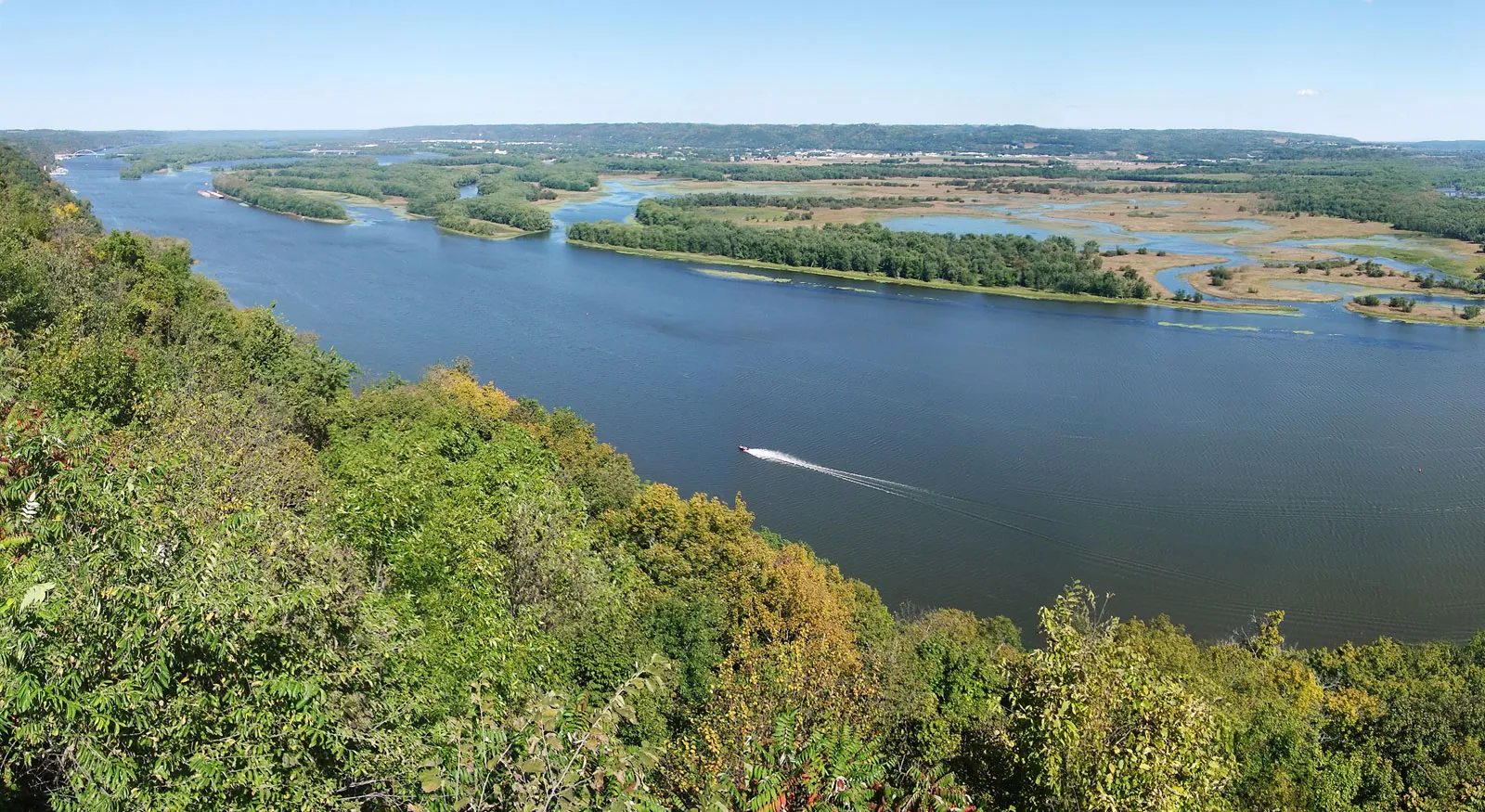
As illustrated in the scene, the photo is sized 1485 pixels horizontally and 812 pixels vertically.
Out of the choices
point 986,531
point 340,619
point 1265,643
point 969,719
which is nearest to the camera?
point 340,619

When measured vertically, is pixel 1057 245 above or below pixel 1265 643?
above

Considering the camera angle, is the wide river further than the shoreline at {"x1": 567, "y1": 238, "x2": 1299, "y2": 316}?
No

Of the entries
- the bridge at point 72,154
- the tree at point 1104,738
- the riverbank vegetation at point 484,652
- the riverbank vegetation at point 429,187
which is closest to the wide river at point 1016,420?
the riverbank vegetation at point 484,652

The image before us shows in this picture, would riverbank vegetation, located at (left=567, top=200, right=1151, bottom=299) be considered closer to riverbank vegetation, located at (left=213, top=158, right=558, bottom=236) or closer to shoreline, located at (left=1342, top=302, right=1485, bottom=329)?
riverbank vegetation, located at (left=213, top=158, right=558, bottom=236)

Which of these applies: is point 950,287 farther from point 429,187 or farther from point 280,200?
point 429,187

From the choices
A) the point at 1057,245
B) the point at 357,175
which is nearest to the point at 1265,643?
the point at 1057,245

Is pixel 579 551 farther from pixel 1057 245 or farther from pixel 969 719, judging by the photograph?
pixel 1057 245

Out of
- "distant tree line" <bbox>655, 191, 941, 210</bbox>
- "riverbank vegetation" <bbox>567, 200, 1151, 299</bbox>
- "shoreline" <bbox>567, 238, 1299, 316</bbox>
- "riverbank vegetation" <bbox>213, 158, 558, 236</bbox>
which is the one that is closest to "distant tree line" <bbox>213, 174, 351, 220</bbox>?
"riverbank vegetation" <bbox>213, 158, 558, 236</bbox>
